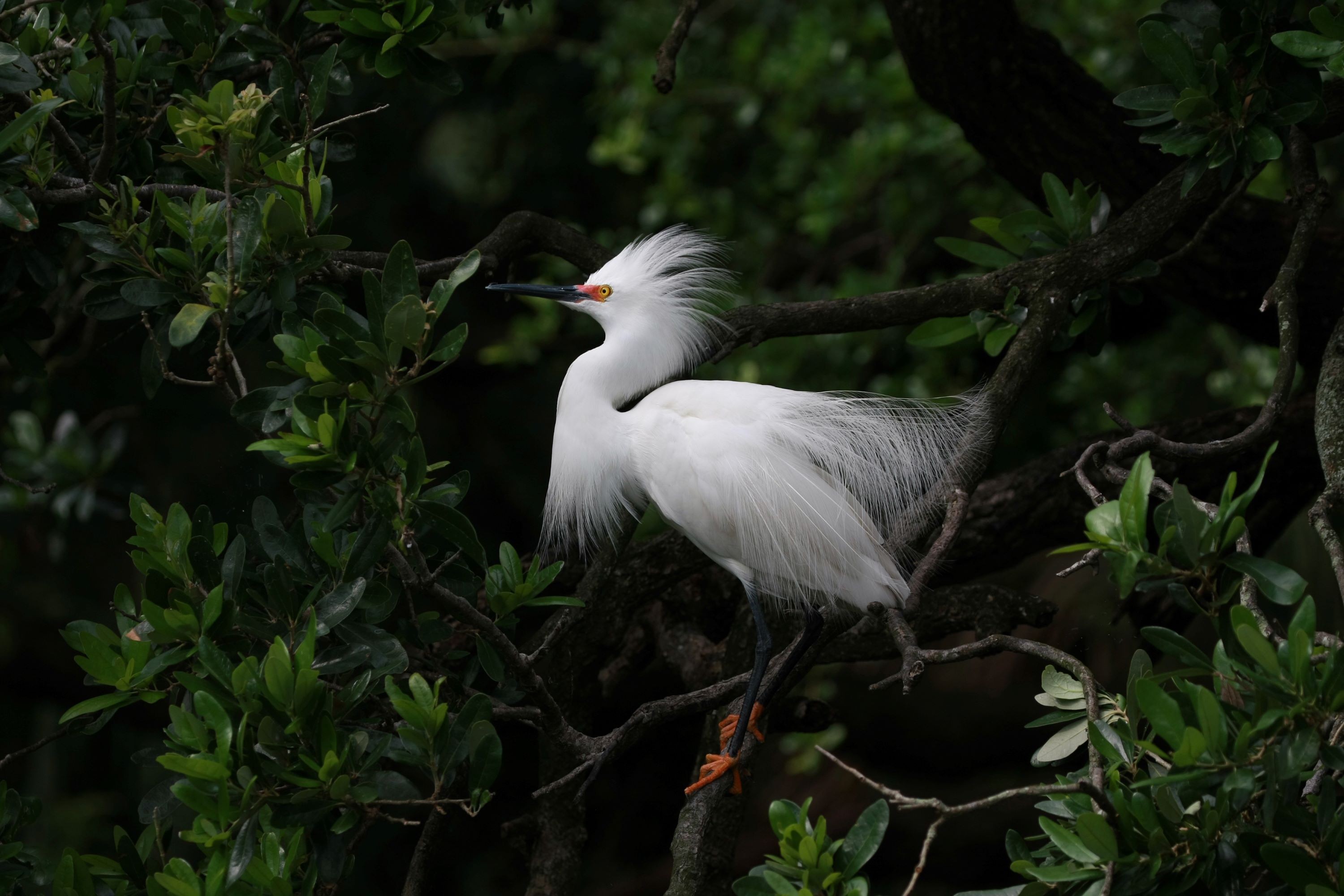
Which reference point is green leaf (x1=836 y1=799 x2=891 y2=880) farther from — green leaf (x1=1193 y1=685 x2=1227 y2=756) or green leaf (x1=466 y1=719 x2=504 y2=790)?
green leaf (x1=466 y1=719 x2=504 y2=790)

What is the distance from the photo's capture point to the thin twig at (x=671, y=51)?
229 centimetres

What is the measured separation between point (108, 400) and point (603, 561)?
2.55m

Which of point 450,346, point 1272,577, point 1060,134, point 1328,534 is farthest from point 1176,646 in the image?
point 1060,134

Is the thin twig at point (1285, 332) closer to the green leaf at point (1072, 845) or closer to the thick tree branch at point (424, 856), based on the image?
the green leaf at point (1072, 845)

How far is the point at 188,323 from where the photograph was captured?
1483 millimetres

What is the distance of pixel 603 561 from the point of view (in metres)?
2.22

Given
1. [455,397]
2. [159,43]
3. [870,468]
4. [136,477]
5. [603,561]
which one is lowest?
[455,397]

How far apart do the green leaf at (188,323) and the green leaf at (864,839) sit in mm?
1067

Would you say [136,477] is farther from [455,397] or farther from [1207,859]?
[1207,859]

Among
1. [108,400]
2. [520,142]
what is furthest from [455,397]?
[108,400]

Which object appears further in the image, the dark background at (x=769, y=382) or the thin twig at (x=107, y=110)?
the dark background at (x=769, y=382)

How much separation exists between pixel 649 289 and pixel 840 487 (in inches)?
24.3

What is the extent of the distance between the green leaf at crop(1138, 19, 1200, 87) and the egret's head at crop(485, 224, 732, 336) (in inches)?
39.6

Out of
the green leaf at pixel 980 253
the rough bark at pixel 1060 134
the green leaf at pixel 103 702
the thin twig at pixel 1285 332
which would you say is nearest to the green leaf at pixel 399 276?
the green leaf at pixel 103 702
